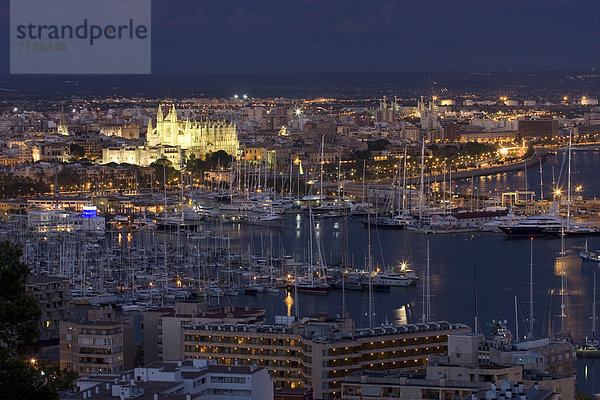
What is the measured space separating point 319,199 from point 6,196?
4.90m

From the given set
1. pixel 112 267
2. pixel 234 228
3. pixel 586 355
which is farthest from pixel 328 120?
pixel 586 355

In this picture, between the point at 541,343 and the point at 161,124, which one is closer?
the point at 541,343

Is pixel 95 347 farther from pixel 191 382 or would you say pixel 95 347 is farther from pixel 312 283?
pixel 312 283

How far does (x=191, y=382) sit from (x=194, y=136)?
23.9 metres

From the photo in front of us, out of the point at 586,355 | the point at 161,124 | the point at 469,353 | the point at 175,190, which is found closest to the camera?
the point at 469,353

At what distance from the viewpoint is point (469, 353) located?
7.35 m

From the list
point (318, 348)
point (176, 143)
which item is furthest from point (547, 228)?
point (176, 143)

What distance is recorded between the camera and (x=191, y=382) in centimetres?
641

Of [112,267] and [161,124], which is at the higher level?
[161,124]

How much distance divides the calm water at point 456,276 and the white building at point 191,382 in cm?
293

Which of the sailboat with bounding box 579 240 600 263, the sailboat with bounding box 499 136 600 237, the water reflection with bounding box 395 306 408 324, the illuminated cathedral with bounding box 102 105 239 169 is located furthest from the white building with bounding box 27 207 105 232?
the illuminated cathedral with bounding box 102 105 239 169

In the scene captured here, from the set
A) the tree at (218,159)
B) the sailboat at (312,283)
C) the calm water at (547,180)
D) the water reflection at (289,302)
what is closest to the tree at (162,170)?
the tree at (218,159)

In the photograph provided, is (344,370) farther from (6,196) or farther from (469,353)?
(6,196)

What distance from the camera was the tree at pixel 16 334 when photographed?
3.84 metres
